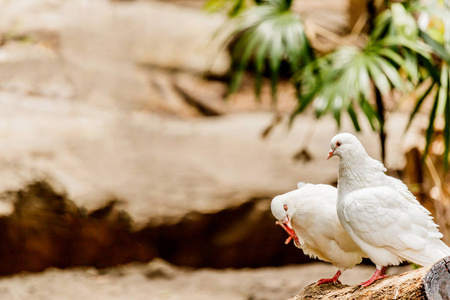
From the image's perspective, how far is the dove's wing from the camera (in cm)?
182

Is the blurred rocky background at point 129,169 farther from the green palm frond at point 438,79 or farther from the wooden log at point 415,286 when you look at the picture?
the wooden log at point 415,286

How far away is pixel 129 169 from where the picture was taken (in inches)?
183

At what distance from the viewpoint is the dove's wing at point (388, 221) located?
1.82m

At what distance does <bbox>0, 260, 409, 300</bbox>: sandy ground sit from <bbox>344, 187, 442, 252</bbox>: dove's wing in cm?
237

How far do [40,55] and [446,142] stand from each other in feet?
12.8

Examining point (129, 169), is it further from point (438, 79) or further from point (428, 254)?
point (428, 254)

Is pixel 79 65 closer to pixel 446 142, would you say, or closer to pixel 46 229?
pixel 46 229

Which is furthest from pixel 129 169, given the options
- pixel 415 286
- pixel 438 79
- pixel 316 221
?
pixel 415 286

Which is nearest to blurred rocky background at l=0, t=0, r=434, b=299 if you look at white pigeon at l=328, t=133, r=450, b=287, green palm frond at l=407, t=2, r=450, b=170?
green palm frond at l=407, t=2, r=450, b=170

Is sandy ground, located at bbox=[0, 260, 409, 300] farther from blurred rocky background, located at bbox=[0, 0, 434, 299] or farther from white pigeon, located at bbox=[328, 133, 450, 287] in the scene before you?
white pigeon, located at bbox=[328, 133, 450, 287]

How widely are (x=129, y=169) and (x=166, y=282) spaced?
102 centimetres

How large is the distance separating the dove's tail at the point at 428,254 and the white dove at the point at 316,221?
26cm

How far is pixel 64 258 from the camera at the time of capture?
173 inches

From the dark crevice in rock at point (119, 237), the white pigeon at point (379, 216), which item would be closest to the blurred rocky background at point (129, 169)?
the dark crevice in rock at point (119, 237)
